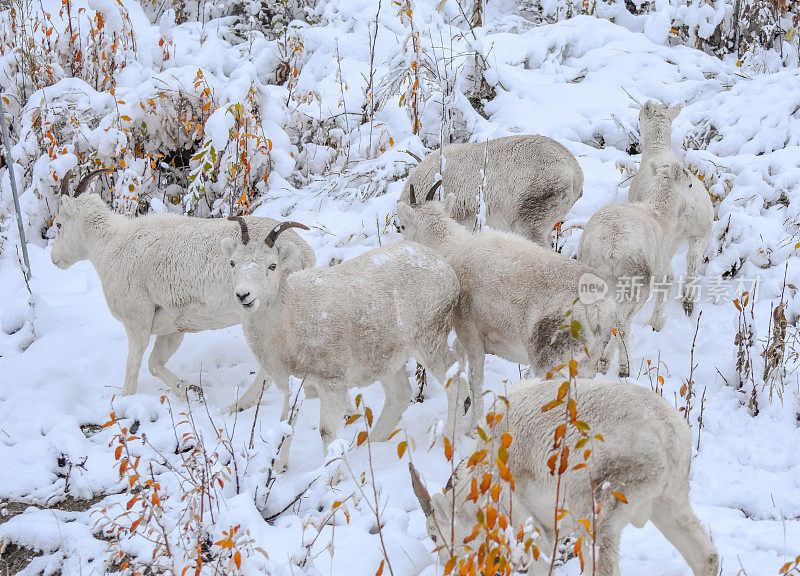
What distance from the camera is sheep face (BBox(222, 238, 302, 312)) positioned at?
197 inches

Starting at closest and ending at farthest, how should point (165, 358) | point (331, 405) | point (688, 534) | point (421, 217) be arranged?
point (688, 534), point (331, 405), point (421, 217), point (165, 358)

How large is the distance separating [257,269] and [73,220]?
3107 mm

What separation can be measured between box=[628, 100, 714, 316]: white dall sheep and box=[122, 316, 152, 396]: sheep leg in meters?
4.74

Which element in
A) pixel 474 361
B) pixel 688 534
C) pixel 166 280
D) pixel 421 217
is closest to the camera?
pixel 688 534

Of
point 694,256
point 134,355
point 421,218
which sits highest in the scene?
point 421,218

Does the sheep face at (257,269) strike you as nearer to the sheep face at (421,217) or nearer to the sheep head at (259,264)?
the sheep head at (259,264)

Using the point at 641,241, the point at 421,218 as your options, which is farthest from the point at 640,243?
the point at 421,218

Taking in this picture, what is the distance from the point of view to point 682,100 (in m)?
10.0

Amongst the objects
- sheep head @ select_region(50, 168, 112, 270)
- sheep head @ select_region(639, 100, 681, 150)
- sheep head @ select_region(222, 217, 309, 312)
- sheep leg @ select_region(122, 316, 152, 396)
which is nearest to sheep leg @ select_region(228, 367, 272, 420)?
sheep leg @ select_region(122, 316, 152, 396)

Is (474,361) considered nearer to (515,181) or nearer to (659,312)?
(659,312)

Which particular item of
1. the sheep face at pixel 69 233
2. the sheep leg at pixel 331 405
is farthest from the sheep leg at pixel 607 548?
the sheep face at pixel 69 233

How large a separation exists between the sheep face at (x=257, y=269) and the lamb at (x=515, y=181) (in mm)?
2501

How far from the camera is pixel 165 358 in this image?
712 centimetres

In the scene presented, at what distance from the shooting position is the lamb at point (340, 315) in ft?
17.2
